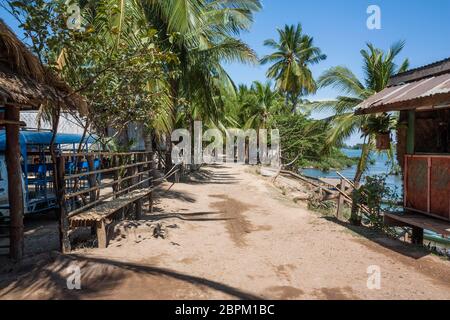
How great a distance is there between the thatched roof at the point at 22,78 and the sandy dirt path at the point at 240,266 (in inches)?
90.7

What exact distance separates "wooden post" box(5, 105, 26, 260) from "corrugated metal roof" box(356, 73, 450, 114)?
20.8 feet

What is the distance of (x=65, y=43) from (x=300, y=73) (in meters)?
26.0

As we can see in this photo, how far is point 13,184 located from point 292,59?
91.8ft

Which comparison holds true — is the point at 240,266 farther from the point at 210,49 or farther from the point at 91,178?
the point at 210,49

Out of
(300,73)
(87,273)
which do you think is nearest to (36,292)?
Result: (87,273)

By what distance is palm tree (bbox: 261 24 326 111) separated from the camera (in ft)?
98.7

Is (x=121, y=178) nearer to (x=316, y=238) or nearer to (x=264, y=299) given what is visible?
(x=316, y=238)

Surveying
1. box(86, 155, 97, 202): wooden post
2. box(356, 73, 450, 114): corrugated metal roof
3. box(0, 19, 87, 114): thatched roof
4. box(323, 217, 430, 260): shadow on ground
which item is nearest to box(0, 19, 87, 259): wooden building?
box(0, 19, 87, 114): thatched roof

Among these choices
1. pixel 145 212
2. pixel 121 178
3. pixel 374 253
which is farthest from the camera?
pixel 145 212

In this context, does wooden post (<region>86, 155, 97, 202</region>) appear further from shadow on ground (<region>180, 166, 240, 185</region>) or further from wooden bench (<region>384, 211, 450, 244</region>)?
shadow on ground (<region>180, 166, 240, 185</region>)

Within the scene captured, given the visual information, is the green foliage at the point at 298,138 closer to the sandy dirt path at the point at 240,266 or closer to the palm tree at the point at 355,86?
the palm tree at the point at 355,86

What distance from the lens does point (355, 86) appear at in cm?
1597

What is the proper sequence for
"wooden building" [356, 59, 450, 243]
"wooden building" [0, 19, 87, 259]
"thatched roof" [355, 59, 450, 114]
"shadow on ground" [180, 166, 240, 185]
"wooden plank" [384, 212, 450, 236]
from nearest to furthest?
"wooden building" [0, 19, 87, 259] → "thatched roof" [355, 59, 450, 114] → "wooden plank" [384, 212, 450, 236] → "wooden building" [356, 59, 450, 243] → "shadow on ground" [180, 166, 240, 185]
